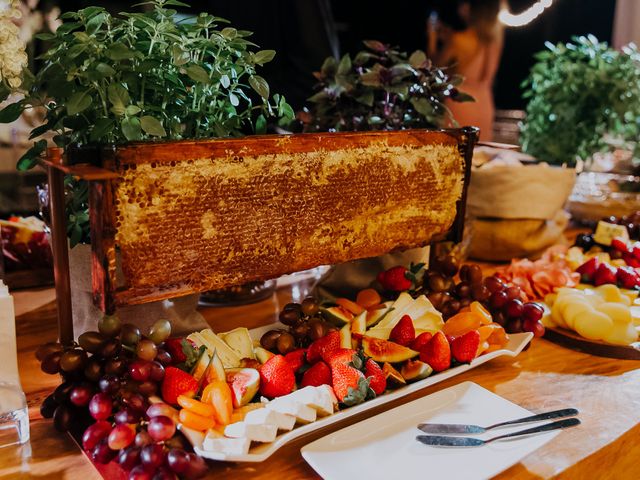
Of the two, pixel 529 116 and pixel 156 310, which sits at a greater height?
pixel 529 116

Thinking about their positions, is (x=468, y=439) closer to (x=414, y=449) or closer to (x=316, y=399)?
(x=414, y=449)

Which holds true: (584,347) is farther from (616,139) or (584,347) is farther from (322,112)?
(616,139)

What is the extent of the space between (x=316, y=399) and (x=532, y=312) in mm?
554

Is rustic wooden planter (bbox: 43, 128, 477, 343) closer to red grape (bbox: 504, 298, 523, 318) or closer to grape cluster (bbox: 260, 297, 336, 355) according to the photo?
grape cluster (bbox: 260, 297, 336, 355)

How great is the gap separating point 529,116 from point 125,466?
78.2 inches

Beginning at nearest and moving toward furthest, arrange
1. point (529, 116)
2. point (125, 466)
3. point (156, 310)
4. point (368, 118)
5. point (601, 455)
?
1. point (125, 466)
2. point (601, 455)
3. point (156, 310)
4. point (368, 118)
5. point (529, 116)

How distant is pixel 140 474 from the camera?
693mm

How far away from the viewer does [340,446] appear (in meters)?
0.80

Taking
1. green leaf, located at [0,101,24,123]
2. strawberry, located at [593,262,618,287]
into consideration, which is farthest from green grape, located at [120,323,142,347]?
strawberry, located at [593,262,618,287]

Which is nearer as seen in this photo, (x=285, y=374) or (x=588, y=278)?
(x=285, y=374)

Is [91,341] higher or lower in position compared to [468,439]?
higher

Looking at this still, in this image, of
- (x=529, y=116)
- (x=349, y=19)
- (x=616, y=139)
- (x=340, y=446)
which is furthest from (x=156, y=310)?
(x=349, y=19)

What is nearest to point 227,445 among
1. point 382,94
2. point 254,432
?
point 254,432

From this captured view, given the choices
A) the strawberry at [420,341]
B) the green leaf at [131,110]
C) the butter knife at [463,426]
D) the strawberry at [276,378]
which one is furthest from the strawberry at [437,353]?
the green leaf at [131,110]
